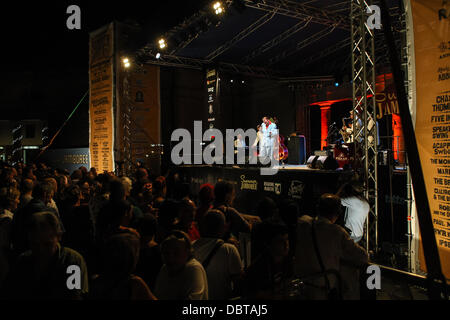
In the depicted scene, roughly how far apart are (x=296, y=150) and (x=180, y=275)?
442 inches

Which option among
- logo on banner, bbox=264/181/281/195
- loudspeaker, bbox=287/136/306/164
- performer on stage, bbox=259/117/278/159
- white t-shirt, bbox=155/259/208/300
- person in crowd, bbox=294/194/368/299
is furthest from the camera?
loudspeaker, bbox=287/136/306/164

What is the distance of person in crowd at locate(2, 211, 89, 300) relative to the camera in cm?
194

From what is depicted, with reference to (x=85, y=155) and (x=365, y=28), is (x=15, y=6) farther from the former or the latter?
(x=365, y=28)

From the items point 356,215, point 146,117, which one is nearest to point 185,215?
point 356,215

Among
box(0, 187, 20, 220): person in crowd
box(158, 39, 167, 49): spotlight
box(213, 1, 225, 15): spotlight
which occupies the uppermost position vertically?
box(158, 39, 167, 49): spotlight

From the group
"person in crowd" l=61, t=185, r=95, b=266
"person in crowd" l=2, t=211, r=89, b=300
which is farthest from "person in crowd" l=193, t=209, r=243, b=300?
"person in crowd" l=61, t=185, r=95, b=266

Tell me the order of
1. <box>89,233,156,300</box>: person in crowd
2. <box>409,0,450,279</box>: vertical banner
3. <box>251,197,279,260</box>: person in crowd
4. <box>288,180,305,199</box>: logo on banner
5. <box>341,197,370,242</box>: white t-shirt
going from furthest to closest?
1. <box>288,180,305,199</box>: logo on banner
2. <box>341,197,370,242</box>: white t-shirt
3. <box>409,0,450,279</box>: vertical banner
4. <box>251,197,279,260</box>: person in crowd
5. <box>89,233,156,300</box>: person in crowd

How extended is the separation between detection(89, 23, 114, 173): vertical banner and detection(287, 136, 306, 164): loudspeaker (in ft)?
21.7

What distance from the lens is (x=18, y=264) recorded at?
204cm

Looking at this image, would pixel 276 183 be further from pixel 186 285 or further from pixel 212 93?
pixel 212 93

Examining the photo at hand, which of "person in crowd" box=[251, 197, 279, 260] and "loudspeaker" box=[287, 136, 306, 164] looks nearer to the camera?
"person in crowd" box=[251, 197, 279, 260]

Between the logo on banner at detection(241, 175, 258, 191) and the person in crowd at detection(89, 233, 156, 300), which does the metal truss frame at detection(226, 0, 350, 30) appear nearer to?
the logo on banner at detection(241, 175, 258, 191)

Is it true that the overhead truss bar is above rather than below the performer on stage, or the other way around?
above

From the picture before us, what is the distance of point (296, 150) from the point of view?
12.9m
